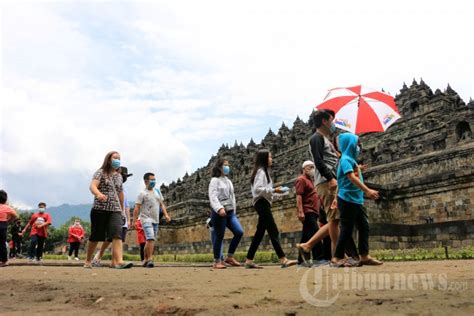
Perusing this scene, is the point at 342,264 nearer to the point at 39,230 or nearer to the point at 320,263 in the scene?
the point at 320,263

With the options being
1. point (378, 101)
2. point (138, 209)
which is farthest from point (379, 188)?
point (138, 209)

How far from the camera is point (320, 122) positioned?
20.8 ft

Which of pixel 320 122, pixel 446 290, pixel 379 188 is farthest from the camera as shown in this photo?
pixel 379 188

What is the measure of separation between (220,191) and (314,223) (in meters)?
1.77

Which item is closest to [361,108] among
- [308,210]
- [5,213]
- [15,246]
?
[308,210]

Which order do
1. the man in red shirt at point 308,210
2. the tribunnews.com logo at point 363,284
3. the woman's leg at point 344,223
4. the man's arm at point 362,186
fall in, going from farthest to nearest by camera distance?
the man in red shirt at point 308,210
the woman's leg at point 344,223
the man's arm at point 362,186
the tribunnews.com logo at point 363,284

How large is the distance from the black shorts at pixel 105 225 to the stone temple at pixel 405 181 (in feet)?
13.8

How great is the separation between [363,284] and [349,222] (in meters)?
1.66

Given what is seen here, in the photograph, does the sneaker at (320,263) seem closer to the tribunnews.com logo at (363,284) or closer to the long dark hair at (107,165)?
the tribunnews.com logo at (363,284)

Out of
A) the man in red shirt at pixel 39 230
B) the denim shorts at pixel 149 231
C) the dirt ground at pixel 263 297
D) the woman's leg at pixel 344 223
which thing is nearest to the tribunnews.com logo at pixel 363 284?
the dirt ground at pixel 263 297

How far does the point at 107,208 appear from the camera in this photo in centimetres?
710

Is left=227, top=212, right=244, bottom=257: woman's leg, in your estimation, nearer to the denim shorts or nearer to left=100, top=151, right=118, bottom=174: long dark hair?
the denim shorts

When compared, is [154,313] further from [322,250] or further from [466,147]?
[466,147]

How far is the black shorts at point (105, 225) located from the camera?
707 cm
